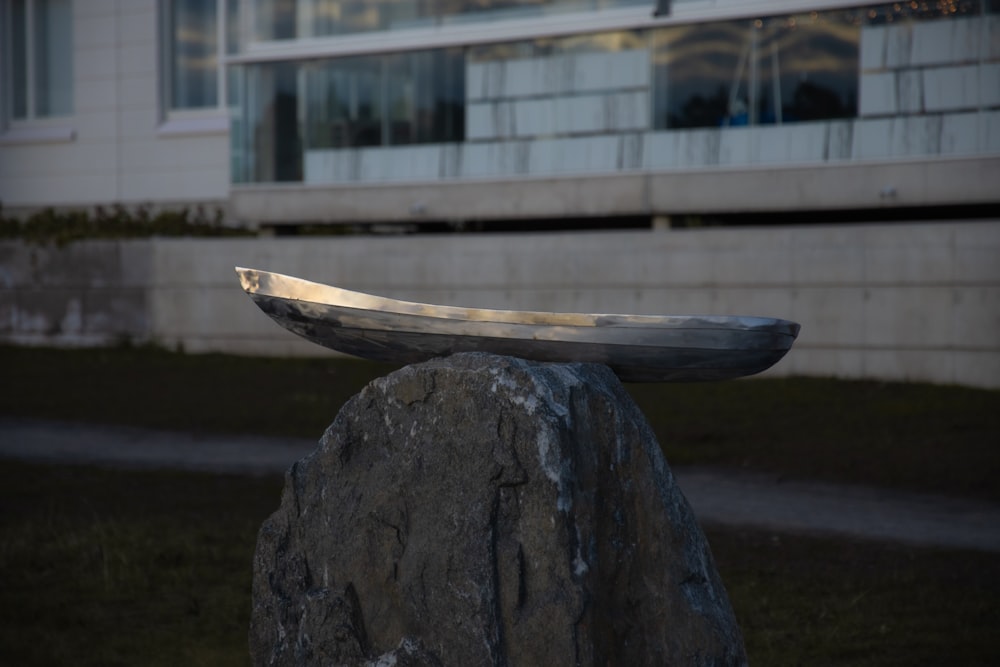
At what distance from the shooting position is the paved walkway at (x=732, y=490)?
8.75m

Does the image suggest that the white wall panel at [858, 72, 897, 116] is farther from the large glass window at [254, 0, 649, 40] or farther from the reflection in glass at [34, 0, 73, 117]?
the reflection in glass at [34, 0, 73, 117]

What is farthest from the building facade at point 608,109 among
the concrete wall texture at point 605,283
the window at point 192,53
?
the window at point 192,53

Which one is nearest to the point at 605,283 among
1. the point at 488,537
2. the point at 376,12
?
the point at 376,12

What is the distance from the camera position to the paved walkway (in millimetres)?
8750

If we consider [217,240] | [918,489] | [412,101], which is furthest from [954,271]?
[217,240]

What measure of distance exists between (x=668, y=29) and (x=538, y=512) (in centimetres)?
1255

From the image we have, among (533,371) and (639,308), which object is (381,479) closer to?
(533,371)

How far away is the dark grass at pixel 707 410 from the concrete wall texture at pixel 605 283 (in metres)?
0.56

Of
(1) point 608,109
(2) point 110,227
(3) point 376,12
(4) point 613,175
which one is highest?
(3) point 376,12

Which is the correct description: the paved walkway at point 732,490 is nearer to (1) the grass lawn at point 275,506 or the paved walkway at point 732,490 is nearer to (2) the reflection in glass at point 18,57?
(1) the grass lawn at point 275,506

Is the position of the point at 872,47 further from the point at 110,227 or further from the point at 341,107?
the point at 110,227

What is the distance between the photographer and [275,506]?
30.8 ft

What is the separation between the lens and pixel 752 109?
15.2 m

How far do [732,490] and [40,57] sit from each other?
20.0 metres
